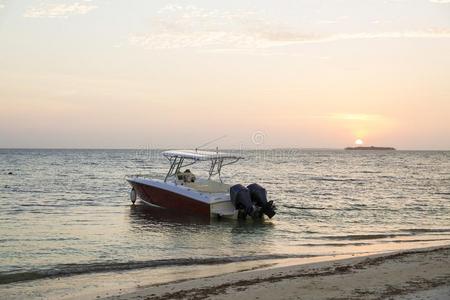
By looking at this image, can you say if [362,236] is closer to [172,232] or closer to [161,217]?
[172,232]

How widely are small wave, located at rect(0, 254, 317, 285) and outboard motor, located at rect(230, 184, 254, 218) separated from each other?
282 inches

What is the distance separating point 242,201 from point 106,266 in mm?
9730

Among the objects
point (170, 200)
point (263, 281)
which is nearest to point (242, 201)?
point (170, 200)

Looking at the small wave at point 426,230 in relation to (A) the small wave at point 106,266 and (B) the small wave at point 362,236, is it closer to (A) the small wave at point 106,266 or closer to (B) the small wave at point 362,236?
(B) the small wave at point 362,236

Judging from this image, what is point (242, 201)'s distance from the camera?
73.7 ft

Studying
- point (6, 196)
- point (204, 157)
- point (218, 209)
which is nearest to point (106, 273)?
point (218, 209)

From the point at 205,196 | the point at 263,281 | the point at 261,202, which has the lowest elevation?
the point at 263,281

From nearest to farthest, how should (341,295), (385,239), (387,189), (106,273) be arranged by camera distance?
1. (341,295)
2. (106,273)
3. (385,239)
4. (387,189)

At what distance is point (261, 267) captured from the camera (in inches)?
527

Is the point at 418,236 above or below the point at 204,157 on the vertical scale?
below

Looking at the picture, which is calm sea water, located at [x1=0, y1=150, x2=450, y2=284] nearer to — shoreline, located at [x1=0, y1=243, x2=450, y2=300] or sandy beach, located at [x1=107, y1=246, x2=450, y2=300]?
shoreline, located at [x1=0, y1=243, x2=450, y2=300]

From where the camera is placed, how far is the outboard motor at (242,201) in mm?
22469

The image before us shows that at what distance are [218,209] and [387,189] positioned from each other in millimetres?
23805

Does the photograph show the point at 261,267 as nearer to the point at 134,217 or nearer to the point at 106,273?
the point at 106,273
